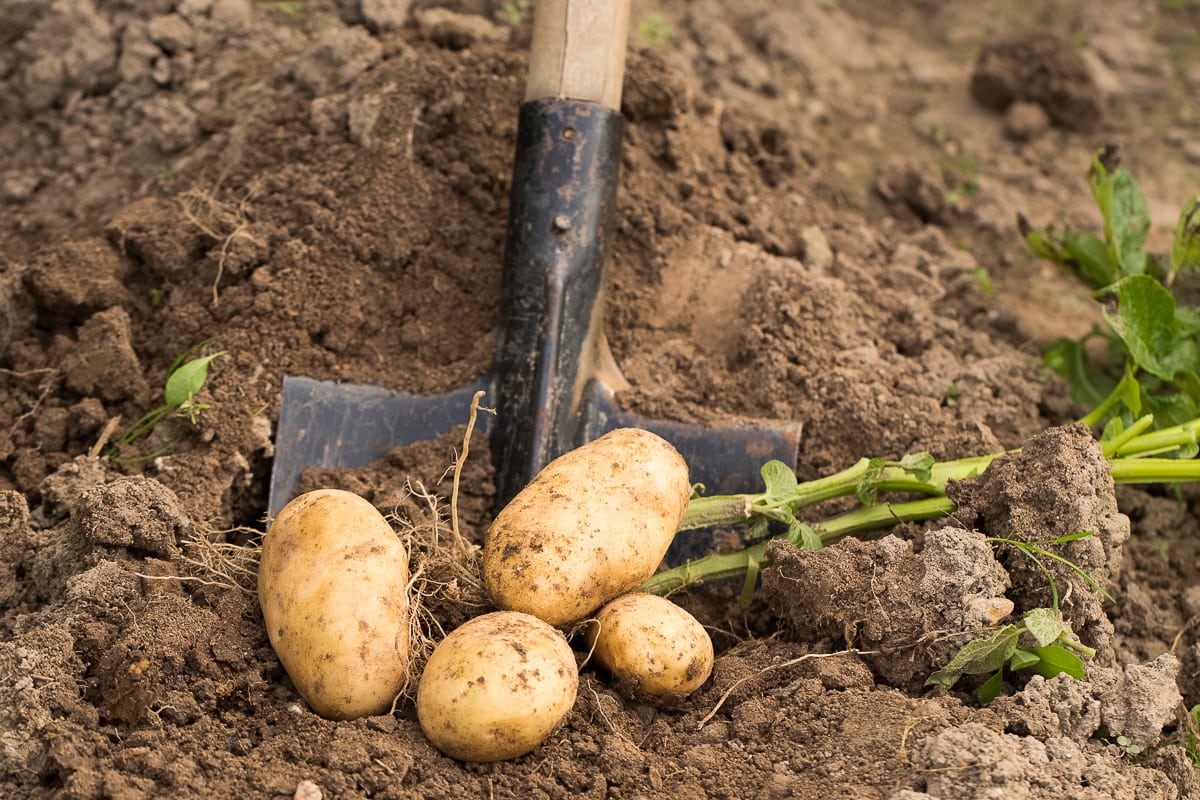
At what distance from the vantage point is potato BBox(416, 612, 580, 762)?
5.54 feet

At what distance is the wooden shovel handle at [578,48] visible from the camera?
8.48ft

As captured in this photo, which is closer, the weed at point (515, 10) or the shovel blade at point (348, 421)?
the shovel blade at point (348, 421)

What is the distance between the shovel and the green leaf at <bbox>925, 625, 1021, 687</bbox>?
0.68 metres

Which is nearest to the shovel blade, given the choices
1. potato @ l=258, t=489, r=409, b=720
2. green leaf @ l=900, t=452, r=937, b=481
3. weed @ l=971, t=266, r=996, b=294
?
potato @ l=258, t=489, r=409, b=720

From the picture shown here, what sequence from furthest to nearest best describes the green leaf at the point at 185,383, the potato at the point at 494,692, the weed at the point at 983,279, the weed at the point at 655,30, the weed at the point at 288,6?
the weed at the point at 655,30
the weed at the point at 288,6
the weed at the point at 983,279
the green leaf at the point at 185,383
the potato at the point at 494,692

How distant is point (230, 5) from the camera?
328 cm

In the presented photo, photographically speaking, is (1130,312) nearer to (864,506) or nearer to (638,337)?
(864,506)

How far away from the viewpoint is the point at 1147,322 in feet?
8.13

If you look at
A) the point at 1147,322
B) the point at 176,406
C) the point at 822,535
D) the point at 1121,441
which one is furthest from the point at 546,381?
the point at 1147,322

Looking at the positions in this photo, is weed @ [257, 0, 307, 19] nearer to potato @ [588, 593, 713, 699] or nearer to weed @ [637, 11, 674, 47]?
weed @ [637, 11, 674, 47]

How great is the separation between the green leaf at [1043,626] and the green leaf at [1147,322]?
836mm

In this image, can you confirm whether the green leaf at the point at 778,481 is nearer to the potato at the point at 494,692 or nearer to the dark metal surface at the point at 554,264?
the dark metal surface at the point at 554,264

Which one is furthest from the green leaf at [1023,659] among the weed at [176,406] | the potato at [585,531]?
the weed at [176,406]

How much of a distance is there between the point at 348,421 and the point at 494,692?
1.00 m
